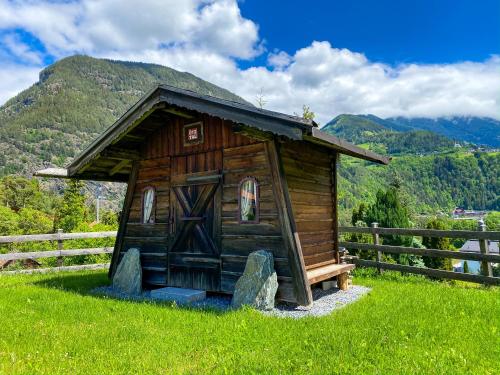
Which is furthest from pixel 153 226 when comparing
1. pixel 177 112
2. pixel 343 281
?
pixel 343 281

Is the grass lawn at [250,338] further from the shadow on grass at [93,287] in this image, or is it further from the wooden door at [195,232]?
the wooden door at [195,232]

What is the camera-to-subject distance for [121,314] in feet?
24.4

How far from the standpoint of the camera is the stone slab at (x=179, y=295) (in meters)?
8.88

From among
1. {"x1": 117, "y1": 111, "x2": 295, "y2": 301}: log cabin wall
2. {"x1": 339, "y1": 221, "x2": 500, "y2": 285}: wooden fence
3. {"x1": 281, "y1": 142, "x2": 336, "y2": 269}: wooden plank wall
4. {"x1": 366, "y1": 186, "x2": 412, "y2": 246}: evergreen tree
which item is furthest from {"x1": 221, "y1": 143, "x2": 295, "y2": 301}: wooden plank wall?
{"x1": 366, "y1": 186, "x2": 412, "y2": 246}: evergreen tree

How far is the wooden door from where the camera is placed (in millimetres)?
9383

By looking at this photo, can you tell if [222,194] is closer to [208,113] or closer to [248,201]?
[248,201]

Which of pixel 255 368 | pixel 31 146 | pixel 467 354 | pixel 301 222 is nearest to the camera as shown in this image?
pixel 255 368

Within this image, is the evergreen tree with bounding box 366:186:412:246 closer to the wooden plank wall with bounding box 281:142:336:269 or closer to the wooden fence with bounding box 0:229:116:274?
the wooden plank wall with bounding box 281:142:336:269

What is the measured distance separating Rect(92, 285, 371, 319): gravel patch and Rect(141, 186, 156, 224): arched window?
1.97 m

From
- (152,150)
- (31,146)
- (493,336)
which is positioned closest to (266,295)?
(493,336)

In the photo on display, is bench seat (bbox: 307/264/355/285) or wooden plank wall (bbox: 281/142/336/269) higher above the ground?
wooden plank wall (bbox: 281/142/336/269)

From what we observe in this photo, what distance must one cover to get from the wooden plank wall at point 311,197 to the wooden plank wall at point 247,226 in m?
0.58

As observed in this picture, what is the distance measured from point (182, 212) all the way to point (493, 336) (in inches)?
275

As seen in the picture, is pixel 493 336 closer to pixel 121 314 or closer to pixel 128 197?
pixel 121 314
